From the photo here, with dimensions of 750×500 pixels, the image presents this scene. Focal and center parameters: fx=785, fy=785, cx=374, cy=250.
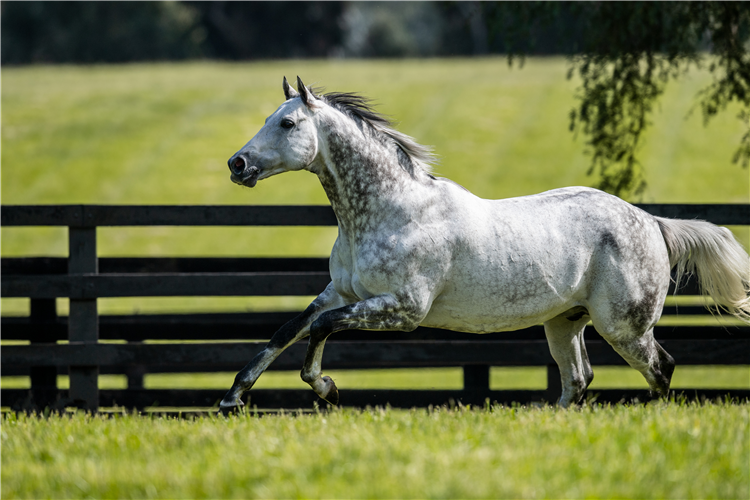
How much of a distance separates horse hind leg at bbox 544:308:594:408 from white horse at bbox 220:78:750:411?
0.19 m

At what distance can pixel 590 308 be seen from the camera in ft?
16.2

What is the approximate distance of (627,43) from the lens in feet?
27.1

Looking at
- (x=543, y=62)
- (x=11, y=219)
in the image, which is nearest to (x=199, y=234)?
(x=11, y=219)

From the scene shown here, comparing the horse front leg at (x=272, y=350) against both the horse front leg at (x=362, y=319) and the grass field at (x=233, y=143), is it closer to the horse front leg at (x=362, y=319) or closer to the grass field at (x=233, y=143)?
the horse front leg at (x=362, y=319)

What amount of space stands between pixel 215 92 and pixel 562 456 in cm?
3218

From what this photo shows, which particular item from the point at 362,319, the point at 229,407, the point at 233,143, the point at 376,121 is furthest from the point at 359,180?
the point at 233,143

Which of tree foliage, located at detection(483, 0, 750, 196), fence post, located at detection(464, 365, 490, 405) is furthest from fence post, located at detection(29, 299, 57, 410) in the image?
tree foliage, located at detection(483, 0, 750, 196)

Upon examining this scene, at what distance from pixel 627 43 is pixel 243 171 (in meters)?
5.48

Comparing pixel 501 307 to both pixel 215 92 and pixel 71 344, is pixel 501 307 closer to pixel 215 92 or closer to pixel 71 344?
pixel 71 344

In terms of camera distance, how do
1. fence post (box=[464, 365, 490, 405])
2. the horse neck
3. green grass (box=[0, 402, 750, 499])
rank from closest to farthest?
1. green grass (box=[0, 402, 750, 499])
2. the horse neck
3. fence post (box=[464, 365, 490, 405])

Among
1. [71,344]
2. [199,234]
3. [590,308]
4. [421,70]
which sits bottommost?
[199,234]

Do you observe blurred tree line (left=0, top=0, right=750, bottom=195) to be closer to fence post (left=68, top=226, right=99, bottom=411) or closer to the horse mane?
the horse mane

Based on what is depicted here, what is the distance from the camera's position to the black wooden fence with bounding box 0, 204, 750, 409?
5.86 meters

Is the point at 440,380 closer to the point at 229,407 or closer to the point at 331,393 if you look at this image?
the point at 331,393
